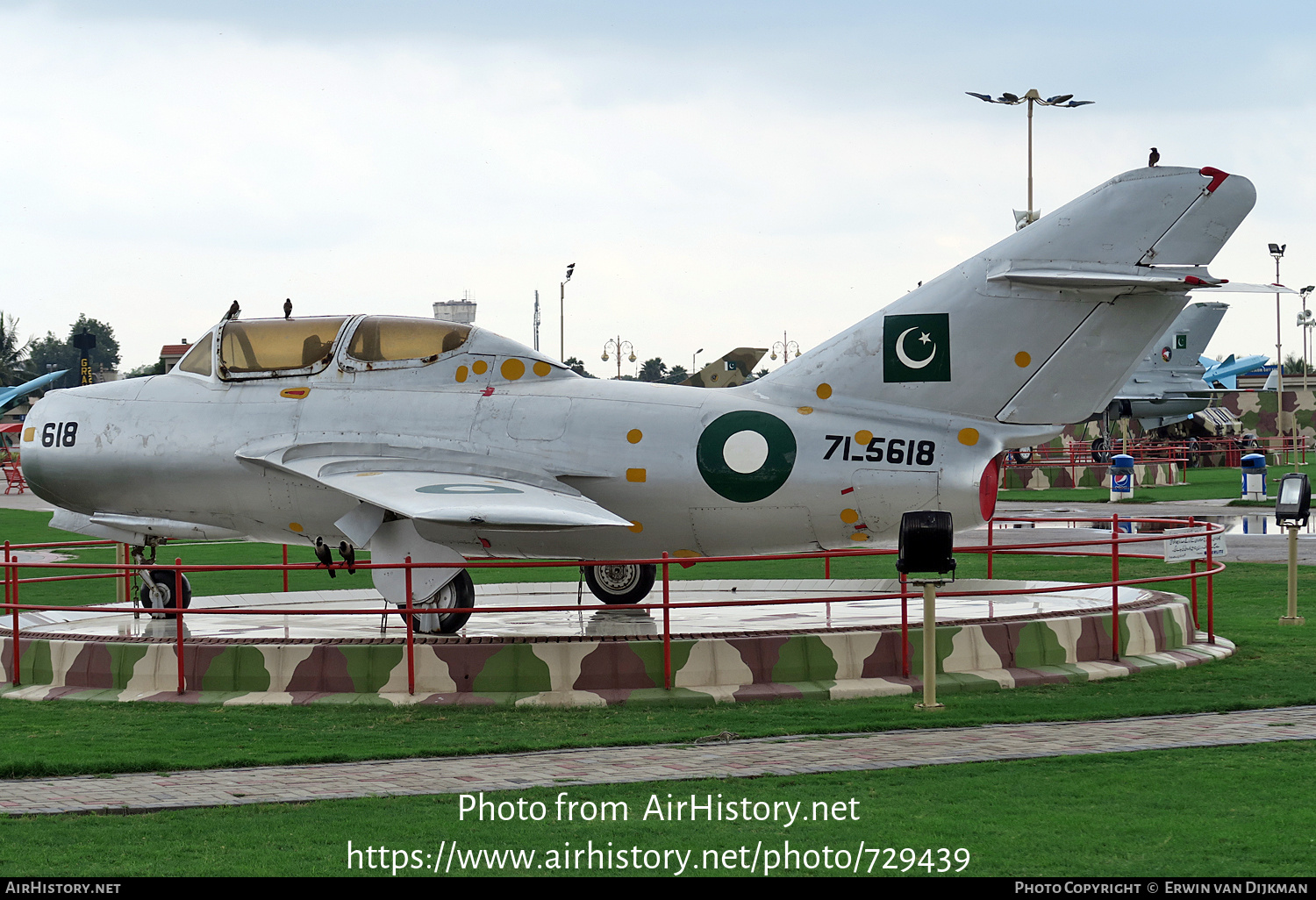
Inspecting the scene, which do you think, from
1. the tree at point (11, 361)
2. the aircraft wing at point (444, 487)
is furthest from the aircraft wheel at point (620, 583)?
the tree at point (11, 361)

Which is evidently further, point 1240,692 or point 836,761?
point 1240,692

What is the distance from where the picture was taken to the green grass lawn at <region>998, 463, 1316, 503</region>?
43.8 meters

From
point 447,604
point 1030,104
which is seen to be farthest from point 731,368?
point 447,604

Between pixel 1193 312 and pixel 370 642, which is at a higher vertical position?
pixel 1193 312

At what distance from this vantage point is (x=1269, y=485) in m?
48.2

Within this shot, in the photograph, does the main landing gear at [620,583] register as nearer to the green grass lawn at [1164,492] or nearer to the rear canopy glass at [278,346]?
the rear canopy glass at [278,346]

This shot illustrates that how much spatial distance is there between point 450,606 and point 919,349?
18.5 feet

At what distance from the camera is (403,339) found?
15.0 meters

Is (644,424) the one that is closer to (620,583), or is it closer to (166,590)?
(620,583)

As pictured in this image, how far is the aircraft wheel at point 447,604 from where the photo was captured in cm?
1380
